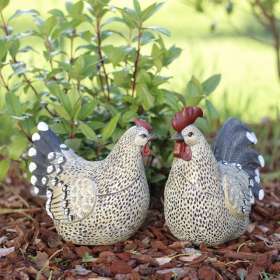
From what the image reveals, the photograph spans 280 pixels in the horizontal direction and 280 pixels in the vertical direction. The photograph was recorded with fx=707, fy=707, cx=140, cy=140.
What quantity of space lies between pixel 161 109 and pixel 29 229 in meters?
0.84

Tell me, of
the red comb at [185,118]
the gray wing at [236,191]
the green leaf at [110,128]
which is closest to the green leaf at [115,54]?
the green leaf at [110,128]

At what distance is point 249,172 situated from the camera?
3146mm

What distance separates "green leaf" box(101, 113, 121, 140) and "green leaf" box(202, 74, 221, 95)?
1.47ft

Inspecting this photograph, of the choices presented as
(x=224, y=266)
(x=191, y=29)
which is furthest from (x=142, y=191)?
(x=191, y=29)

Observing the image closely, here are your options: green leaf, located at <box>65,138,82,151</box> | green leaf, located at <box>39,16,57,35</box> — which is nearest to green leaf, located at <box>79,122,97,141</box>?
green leaf, located at <box>65,138,82,151</box>

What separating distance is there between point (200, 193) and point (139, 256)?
36 cm

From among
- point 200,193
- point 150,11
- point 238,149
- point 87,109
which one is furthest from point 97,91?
point 200,193

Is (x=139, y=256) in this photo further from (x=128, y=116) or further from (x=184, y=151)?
(x=128, y=116)

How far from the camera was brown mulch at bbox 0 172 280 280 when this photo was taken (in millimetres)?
2729

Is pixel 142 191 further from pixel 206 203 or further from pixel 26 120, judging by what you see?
pixel 26 120

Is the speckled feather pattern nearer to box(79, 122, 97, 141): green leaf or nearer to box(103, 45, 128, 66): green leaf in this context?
box(79, 122, 97, 141): green leaf

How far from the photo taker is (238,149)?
3.16 metres

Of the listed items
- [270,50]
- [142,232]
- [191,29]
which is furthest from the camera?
[191,29]

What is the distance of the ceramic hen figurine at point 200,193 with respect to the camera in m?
2.78
